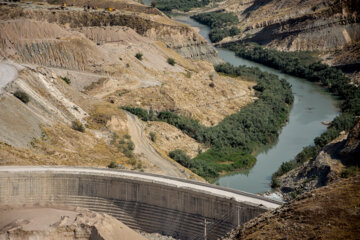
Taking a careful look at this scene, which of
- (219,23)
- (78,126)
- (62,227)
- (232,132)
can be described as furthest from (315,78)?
(62,227)

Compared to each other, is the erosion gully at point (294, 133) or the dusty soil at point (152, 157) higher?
the dusty soil at point (152, 157)

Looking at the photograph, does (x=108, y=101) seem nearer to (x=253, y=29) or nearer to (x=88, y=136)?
(x=88, y=136)

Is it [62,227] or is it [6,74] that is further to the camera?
[6,74]

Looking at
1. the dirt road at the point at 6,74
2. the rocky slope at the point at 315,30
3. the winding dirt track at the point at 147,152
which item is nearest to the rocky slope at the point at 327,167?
the winding dirt track at the point at 147,152

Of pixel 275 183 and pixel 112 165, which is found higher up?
pixel 112 165

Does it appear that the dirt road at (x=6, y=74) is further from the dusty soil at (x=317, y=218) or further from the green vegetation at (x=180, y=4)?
the green vegetation at (x=180, y=4)

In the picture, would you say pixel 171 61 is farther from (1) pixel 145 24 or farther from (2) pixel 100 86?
(2) pixel 100 86

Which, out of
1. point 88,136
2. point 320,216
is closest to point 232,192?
point 320,216
